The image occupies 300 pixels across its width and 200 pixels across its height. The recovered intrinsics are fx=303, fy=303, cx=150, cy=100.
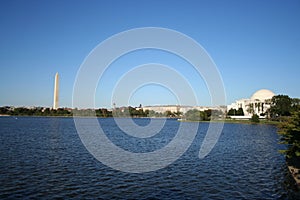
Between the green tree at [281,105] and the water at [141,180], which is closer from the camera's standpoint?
the water at [141,180]

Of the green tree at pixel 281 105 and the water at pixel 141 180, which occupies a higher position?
the green tree at pixel 281 105

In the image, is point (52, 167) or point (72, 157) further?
point (72, 157)

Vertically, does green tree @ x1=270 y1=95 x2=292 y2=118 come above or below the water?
above

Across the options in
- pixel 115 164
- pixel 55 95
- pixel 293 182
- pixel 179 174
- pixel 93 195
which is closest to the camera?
pixel 93 195

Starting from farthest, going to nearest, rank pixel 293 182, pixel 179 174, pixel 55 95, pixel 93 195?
pixel 55 95 → pixel 179 174 → pixel 293 182 → pixel 93 195

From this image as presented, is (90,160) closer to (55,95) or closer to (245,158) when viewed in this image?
(245,158)

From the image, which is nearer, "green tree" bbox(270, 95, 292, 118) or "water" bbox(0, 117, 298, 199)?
"water" bbox(0, 117, 298, 199)

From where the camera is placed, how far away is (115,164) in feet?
90.5

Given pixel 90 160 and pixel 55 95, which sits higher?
pixel 55 95

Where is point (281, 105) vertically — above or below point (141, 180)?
above

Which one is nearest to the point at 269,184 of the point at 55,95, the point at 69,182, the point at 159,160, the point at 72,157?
the point at 159,160

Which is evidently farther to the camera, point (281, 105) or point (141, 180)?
point (281, 105)

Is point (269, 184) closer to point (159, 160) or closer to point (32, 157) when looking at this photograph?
point (159, 160)

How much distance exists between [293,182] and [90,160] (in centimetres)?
1778
